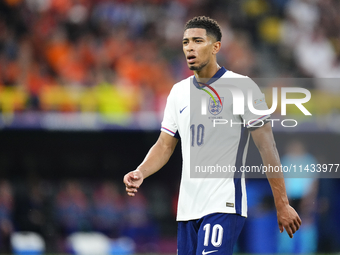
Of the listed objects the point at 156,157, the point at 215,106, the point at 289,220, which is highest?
→ the point at 215,106

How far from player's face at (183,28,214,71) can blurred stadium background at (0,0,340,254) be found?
5596 millimetres

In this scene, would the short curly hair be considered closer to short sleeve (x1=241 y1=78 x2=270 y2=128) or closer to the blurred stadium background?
short sleeve (x1=241 y1=78 x2=270 y2=128)

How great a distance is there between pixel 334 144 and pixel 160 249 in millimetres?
4145

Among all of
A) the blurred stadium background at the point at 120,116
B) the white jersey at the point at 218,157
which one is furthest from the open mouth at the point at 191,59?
the blurred stadium background at the point at 120,116

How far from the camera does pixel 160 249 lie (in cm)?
1007

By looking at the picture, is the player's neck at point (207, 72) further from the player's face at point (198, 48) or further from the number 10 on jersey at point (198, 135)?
the number 10 on jersey at point (198, 135)

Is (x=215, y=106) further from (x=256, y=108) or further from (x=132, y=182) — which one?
(x=132, y=182)

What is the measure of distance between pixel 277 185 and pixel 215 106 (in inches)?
29.8

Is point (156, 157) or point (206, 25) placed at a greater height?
point (206, 25)

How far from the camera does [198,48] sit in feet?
13.4

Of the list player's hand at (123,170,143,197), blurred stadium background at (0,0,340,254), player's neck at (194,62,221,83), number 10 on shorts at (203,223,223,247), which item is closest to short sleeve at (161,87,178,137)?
player's neck at (194,62,221,83)

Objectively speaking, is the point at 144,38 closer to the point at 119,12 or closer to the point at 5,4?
the point at 119,12

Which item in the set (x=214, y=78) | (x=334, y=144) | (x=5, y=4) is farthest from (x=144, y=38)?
(x=214, y=78)

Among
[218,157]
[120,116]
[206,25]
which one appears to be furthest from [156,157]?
[120,116]
